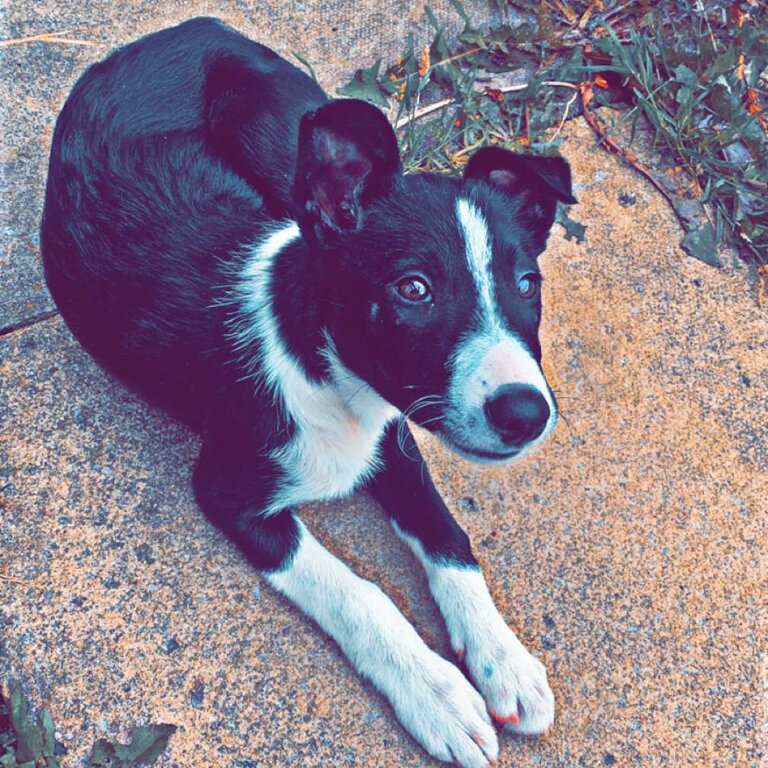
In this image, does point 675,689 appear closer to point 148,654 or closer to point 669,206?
point 148,654

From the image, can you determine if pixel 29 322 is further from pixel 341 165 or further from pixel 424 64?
pixel 424 64

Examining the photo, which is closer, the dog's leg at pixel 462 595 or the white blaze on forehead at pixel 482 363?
the white blaze on forehead at pixel 482 363

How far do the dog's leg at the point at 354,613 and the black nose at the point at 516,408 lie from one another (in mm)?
861

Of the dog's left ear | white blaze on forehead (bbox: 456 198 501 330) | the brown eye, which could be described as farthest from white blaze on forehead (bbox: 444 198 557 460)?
the dog's left ear

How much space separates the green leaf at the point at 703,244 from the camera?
375 centimetres

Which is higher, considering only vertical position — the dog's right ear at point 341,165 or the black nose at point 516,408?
the dog's right ear at point 341,165

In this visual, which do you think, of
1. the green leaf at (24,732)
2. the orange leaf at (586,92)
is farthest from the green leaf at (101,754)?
the orange leaf at (586,92)

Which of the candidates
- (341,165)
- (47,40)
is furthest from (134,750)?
(47,40)

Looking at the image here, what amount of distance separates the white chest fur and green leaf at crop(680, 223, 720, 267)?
1.70 m

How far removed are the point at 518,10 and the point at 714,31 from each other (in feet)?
3.17

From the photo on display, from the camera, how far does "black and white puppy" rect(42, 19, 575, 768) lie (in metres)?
2.30

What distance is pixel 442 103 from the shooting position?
4.10 meters

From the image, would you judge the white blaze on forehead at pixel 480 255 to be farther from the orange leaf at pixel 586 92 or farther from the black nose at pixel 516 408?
the orange leaf at pixel 586 92

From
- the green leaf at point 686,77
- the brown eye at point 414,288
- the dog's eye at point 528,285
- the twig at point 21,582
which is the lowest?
the twig at point 21,582
